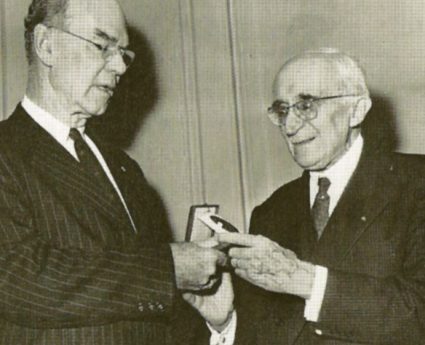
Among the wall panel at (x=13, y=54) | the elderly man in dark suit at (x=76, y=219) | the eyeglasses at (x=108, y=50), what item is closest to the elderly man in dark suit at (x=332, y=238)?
the elderly man in dark suit at (x=76, y=219)

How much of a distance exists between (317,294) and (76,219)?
2.36 ft

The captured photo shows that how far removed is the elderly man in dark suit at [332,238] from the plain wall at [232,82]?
2.70ft

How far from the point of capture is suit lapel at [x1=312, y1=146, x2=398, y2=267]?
2205mm

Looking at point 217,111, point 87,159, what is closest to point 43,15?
point 87,159

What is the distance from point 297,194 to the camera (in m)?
2.51

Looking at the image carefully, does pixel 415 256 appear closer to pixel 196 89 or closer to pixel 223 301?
pixel 223 301

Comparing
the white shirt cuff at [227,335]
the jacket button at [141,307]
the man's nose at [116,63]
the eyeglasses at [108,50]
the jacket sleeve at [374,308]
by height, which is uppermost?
the eyeglasses at [108,50]

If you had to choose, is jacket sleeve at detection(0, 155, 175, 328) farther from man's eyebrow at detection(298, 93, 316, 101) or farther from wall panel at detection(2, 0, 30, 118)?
wall panel at detection(2, 0, 30, 118)

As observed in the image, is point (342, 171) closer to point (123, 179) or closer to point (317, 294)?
point (317, 294)

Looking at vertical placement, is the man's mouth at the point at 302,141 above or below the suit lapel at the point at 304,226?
above

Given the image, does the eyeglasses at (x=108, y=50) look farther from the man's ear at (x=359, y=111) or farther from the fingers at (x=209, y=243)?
the man's ear at (x=359, y=111)

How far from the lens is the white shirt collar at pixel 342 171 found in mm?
2367

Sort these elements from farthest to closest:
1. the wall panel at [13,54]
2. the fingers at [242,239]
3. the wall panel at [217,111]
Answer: the wall panel at [217,111], the wall panel at [13,54], the fingers at [242,239]

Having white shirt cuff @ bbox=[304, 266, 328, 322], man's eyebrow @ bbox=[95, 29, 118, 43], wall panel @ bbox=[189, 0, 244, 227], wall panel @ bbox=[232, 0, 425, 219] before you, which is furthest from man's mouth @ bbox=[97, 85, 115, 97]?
wall panel @ bbox=[232, 0, 425, 219]
